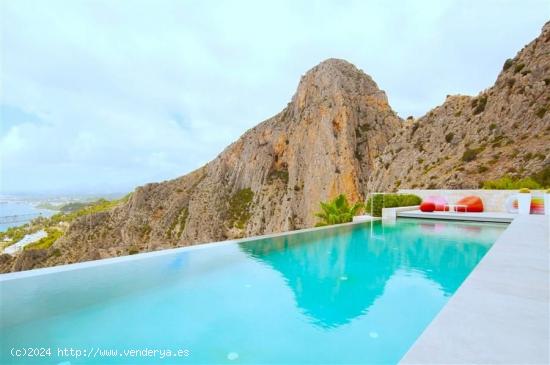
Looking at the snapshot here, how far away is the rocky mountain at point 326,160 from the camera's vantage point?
27.7 m

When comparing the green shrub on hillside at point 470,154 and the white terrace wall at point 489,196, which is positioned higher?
the green shrub on hillside at point 470,154

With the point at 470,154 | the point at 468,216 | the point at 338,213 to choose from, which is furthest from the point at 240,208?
the point at 468,216

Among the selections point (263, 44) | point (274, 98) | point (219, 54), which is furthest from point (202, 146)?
point (219, 54)

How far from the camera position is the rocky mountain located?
90.8 feet

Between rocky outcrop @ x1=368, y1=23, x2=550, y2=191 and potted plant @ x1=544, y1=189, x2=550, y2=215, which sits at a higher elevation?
rocky outcrop @ x1=368, y1=23, x2=550, y2=191

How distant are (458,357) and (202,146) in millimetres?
69580

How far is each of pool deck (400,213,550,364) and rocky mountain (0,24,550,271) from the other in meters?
24.5

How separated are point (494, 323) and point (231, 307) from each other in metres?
2.73

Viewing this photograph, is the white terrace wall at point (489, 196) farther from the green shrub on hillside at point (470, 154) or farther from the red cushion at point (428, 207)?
the green shrub on hillside at point (470, 154)

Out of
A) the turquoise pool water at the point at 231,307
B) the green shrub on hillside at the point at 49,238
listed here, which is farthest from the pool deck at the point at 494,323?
the green shrub on hillside at the point at 49,238

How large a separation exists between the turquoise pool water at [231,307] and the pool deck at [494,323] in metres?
0.77

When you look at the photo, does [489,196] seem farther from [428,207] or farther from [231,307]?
[231,307]

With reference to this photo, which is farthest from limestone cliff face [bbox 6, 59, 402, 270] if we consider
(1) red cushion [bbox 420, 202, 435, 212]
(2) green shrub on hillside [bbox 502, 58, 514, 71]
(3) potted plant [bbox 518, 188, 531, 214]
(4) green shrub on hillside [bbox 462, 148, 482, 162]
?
(3) potted plant [bbox 518, 188, 531, 214]

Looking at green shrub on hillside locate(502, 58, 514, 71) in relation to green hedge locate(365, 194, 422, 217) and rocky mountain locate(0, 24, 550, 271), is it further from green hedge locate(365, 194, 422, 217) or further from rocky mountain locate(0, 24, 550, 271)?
green hedge locate(365, 194, 422, 217)
